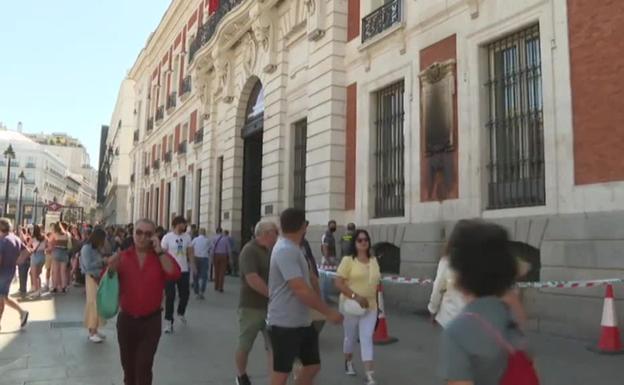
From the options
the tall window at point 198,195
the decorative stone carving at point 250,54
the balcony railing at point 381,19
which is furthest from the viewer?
the tall window at point 198,195

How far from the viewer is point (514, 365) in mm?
2096

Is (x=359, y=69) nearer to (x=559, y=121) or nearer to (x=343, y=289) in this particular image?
(x=559, y=121)

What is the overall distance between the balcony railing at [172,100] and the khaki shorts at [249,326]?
1196 inches

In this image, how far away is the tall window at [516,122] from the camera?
9.84 meters

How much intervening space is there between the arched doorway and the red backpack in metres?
19.8

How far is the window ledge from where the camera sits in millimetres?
13018

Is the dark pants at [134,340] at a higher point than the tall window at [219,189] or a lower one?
lower

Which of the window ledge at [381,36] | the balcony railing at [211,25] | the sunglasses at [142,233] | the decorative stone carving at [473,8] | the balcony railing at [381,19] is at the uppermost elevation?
the balcony railing at [211,25]

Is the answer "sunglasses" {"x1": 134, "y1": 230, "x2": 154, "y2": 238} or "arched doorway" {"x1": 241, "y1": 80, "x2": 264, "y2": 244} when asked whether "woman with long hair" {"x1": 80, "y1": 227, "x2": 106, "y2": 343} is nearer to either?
"sunglasses" {"x1": 134, "y1": 230, "x2": 154, "y2": 238}

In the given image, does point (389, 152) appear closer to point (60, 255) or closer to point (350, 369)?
point (350, 369)

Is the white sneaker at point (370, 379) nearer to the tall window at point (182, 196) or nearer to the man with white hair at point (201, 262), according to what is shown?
the man with white hair at point (201, 262)

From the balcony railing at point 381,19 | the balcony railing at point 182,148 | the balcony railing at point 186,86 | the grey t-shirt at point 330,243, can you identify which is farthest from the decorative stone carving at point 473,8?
the balcony railing at point 182,148

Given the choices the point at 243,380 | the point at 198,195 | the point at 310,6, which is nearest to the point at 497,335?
the point at 243,380

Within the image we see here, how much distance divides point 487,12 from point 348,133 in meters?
5.31
